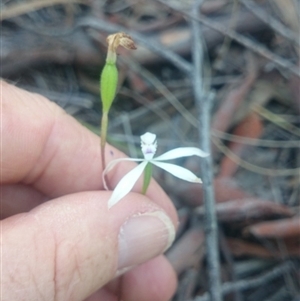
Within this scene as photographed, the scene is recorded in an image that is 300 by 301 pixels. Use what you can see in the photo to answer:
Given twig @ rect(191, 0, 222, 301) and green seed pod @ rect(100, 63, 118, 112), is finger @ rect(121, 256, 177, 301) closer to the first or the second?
twig @ rect(191, 0, 222, 301)

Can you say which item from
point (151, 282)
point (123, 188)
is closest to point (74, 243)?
point (123, 188)

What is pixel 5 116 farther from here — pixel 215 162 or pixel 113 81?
pixel 215 162

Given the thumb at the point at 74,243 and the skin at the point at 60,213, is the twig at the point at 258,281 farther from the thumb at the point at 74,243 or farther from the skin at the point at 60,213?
the thumb at the point at 74,243

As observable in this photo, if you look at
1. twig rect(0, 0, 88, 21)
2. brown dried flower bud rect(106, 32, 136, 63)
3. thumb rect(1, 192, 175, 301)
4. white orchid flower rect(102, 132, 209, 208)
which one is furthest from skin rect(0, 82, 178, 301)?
twig rect(0, 0, 88, 21)

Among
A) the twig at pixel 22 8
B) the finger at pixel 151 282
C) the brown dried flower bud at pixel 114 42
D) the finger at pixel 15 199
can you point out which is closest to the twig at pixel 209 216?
the finger at pixel 151 282

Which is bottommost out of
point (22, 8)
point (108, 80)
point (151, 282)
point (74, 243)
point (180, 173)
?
point (151, 282)

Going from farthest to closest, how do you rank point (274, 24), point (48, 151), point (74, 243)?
point (274, 24), point (48, 151), point (74, 243)

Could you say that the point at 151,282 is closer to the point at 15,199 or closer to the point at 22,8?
the point at 15,199
